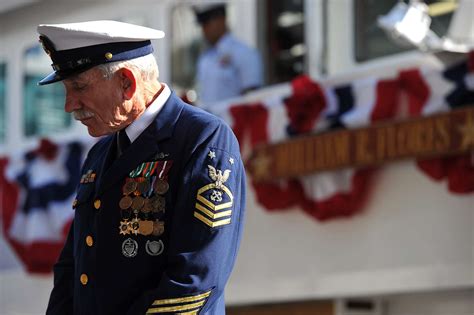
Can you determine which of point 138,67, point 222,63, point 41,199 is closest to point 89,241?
point 138,67

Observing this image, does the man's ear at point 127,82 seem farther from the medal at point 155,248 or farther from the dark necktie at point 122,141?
the medal at point 155,248

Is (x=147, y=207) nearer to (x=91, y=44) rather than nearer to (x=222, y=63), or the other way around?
(x=91, y=44)

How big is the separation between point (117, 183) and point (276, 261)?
5.14 metres

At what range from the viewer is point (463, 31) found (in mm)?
7273

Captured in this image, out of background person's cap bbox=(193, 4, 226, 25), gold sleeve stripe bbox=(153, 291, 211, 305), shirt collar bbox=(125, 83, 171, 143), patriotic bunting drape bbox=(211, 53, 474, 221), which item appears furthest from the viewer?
Result: background person's cap bbox=(193, 4, 226, 25)

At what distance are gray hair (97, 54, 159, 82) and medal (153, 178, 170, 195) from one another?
0.85ft

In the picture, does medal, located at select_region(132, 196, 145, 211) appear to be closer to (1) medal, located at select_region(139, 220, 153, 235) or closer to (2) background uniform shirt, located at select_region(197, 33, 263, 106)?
(1) medal, located at select_region(139, 220, 153, 235)

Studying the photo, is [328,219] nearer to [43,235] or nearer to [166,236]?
[43,235]

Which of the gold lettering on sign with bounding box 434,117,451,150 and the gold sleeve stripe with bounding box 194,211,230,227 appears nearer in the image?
the gold sleeve stripe with bounding box 194,211,230,227

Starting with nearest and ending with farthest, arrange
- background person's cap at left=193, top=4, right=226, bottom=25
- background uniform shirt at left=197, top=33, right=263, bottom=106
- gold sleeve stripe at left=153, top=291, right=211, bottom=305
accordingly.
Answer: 1. gold sleeve stripe at left=153, top=291, right=211, bottom=305
2. background uniform shirt at left=197, top=33, right=263, bottom=106
3. background person's cap at left=193, top=4, right=226, bottom=25

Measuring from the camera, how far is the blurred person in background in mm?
8688

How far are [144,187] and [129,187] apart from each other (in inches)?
1.9

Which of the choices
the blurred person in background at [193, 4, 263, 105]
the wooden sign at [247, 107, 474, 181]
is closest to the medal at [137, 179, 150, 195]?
the wooden sign at [247, 107, 474, 181]

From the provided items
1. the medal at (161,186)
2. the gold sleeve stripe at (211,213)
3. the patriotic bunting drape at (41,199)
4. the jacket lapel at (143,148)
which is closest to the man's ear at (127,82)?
the jacket lapel at (143,148)
